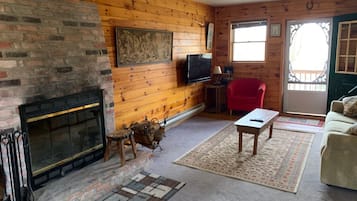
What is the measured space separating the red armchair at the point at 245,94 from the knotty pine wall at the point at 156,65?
0.74 meters

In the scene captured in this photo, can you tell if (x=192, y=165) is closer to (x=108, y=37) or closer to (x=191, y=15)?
(x=108, y=37)

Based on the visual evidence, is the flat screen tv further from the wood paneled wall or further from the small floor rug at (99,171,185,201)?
the small floor rug at (99,171,185,201)

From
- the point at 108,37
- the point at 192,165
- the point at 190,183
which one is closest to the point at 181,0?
the point at 108,37

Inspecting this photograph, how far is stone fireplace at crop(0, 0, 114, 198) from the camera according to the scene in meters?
2.32

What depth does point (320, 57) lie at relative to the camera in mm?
5578

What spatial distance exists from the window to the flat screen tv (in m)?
0.95

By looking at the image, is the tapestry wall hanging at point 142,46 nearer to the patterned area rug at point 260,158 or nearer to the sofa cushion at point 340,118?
the patterned area rug at point 260,158

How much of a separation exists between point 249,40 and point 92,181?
489 cm

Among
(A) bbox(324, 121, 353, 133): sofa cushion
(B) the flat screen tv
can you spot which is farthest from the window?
(A) bbox(324, 121, 353, 133): sofa cushion

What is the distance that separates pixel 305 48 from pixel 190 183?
4204 mm

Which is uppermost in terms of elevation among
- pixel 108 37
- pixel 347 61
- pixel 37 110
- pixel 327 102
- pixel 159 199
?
pixel 108 37

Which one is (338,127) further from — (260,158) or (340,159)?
(260,158)

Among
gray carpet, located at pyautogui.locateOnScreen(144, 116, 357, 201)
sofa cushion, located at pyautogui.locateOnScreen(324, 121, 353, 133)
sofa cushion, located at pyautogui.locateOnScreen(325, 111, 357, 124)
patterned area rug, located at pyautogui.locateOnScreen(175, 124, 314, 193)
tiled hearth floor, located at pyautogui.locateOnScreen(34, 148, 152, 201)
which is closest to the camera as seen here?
tiled hearth floor, located at pyautogui.locateOnScreen(34, 148, 152, 201)

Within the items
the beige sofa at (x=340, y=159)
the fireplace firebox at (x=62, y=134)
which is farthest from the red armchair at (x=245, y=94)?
the fireplace firebox at (x=62, y=134)
